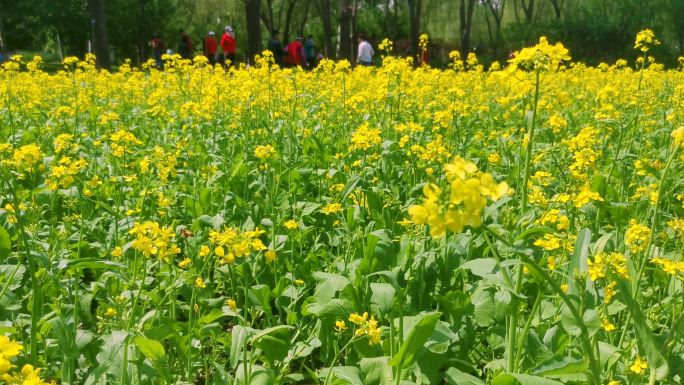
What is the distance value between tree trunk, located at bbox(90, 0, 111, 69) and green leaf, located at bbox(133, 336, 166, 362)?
14.5 metres

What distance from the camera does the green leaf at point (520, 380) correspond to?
1.67 metres

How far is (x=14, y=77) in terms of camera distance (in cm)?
702

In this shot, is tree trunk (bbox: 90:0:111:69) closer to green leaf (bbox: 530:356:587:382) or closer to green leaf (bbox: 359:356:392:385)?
green leaf (bbox: 359:356:392:385)

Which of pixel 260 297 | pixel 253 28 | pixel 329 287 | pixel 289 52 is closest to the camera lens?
pixel 329 287

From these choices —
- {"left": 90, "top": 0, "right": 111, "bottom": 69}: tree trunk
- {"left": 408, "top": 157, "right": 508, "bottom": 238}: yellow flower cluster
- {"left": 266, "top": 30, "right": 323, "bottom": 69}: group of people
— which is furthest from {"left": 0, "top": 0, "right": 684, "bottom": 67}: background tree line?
{"left": 408, "top": 157, "right": 508, "bottom": 238}: yellow flower cluster

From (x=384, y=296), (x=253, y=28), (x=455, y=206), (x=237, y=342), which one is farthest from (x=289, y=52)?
(x=455, y=206)

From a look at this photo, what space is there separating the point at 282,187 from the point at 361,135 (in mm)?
729

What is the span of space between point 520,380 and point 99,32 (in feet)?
50.6

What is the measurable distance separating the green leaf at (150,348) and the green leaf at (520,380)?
99 cm

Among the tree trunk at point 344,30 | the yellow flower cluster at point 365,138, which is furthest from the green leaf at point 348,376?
the tree trunk at point 344,30

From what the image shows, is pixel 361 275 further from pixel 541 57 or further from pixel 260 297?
pixel 541 57

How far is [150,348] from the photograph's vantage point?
1.87 meters

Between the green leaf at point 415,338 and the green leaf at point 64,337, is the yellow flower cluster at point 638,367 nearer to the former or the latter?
the green leaf at point 415,338

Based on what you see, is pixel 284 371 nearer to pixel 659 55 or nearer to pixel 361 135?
pixel 361 135
